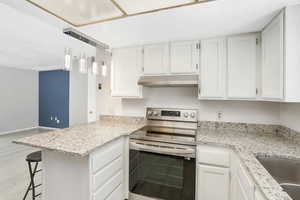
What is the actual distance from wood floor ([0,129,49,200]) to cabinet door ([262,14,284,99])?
3.25 metres

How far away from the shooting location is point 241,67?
188 cm

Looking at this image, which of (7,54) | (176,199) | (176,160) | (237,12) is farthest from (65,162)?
(7,54)

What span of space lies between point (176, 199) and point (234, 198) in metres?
0.60

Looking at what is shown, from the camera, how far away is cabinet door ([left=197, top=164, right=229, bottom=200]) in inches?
62.6

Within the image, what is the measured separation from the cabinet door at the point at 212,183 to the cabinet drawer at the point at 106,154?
37.0 inches

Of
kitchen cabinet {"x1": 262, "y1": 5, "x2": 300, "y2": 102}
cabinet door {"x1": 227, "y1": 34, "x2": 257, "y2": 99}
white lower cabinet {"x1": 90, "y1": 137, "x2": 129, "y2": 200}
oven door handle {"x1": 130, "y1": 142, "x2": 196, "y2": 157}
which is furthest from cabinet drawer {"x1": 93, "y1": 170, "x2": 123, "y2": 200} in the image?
kitchen cabinet {"x1": 262, "y1": 5, "x2": 300, "y2": 102}

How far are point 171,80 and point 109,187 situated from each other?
1473mm

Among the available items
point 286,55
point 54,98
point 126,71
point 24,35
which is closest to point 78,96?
point 54,98

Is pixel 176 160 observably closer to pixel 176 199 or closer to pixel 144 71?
pixel 176 199

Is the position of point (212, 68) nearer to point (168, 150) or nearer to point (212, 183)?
point (168, 150)

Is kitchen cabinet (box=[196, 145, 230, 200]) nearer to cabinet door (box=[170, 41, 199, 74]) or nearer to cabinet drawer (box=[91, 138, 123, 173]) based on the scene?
cabinet drawer (box=[91, 138, 123, 173])

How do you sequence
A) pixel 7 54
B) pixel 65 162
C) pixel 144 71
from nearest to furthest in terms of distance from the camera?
pixel 65 162, pixel 144 71, pixel 7 54

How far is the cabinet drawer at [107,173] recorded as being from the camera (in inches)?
56.2

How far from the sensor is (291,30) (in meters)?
1.34
